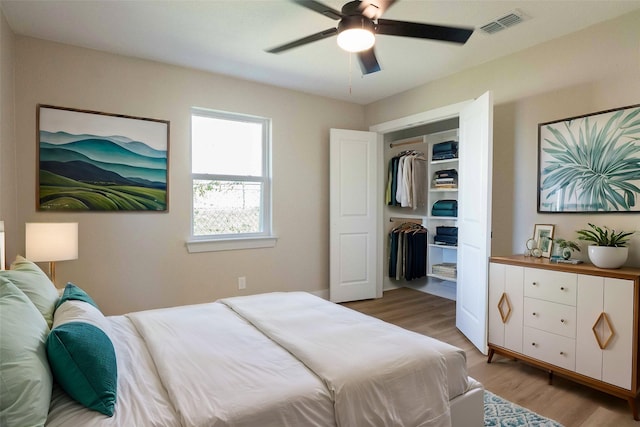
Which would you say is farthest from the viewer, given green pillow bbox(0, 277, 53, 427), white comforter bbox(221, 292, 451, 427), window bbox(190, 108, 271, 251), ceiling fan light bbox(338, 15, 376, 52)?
window bbox(190, 108, 271, 251)

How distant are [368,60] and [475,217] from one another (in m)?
1.69

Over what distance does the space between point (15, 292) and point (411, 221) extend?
443 cm

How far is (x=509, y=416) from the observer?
1.97 metres

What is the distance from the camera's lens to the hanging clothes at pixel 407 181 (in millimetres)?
4586

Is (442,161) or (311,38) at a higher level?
(311,38)

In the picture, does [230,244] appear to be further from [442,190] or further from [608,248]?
[608,248]

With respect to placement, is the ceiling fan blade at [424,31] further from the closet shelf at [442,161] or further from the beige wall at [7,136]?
the beige wall at [7,136]

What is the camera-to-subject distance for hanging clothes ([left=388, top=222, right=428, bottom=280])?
184 inches

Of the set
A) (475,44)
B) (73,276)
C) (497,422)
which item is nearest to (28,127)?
(73,276)

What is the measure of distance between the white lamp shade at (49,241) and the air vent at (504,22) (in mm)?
3425

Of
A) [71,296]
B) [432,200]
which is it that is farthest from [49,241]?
[432,200]

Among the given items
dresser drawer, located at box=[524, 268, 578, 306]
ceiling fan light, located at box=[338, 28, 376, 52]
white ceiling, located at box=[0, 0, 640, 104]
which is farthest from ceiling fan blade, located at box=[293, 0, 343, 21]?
dresser drawer, located at box=[524, 268, 578, 306]

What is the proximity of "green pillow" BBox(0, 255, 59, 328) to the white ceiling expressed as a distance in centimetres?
184

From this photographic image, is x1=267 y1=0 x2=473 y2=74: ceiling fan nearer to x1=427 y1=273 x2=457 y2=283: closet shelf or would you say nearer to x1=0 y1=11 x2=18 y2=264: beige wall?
x1=0 y1=11 x2=18 y2=264: beige wall
